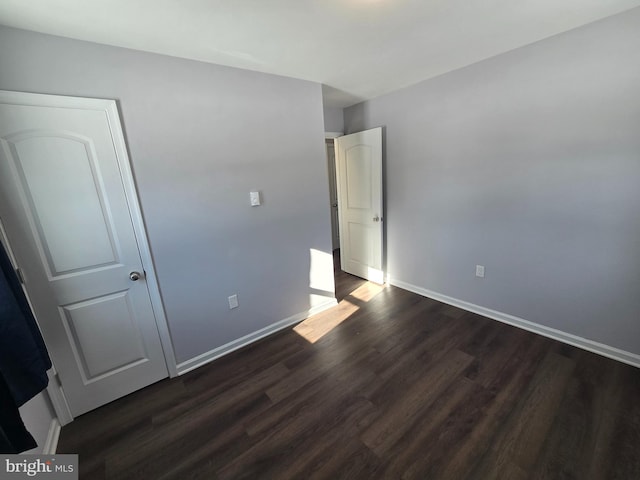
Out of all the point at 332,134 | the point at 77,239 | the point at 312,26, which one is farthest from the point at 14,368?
the point at 332,134

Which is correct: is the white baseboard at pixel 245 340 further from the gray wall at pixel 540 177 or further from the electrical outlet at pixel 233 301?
the gray wall at pixel 540 177

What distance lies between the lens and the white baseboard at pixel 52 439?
1.51 m

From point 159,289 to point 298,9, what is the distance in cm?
199

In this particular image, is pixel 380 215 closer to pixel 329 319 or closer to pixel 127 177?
pixel 329 319

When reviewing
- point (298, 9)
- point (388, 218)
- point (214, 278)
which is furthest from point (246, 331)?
point (298, 9)

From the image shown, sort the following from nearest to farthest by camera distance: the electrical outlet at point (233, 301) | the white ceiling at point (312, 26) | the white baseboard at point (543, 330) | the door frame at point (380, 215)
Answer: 1. the white ceiling at point (312, 26)
2. the white baseboard at point (543, 330)
3. the electrical outlet at point (233, 301)
4. the door frame at point (380, 215)

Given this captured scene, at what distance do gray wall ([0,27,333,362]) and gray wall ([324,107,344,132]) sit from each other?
3.32 feet

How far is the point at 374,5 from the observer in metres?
1.41

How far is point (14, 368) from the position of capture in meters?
1.02

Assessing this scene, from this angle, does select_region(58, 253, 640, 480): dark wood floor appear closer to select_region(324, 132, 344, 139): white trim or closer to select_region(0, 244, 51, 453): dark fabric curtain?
select_region(0, 244, 51, 453): dark fabric curtain

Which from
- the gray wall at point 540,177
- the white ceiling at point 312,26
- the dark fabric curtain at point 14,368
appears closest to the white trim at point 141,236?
the white ceiling at point 312,26

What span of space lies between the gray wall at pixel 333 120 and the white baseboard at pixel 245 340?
226 centimetres

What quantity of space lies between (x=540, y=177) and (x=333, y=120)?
2421mm

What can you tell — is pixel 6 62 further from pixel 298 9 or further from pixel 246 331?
pixel 246 331
